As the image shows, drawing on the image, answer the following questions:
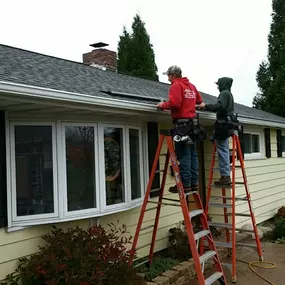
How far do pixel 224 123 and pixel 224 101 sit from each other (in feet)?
1.07

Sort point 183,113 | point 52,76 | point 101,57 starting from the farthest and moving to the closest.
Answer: point 101,57 < point 52,76 < point 183,113

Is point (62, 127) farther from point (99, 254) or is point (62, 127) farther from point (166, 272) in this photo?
point (166, 272)

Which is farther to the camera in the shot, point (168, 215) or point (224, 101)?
point (168, 215)

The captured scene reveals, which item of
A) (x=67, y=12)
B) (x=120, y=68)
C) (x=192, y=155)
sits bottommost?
(x=192, y=155)

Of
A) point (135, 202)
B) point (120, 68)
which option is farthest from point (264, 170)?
point (120, 68)

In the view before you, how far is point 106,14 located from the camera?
59.1 ft

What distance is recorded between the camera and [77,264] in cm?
387

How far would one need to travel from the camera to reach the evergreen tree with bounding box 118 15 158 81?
797 inches

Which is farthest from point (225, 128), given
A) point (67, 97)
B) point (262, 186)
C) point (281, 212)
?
point (281, 212)

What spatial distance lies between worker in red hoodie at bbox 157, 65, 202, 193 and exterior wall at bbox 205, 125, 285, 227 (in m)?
3.36

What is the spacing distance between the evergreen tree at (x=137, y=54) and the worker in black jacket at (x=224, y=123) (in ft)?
47.3

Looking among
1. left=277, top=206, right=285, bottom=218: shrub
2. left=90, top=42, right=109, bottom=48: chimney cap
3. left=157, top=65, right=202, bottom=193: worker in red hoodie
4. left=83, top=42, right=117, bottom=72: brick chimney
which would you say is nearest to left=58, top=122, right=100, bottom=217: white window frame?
left=157, top=65, right=202, bottom=193: worker in red hoodie

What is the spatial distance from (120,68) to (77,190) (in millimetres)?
16686

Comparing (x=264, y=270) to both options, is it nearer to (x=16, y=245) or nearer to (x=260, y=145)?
(x=16, y=245)
